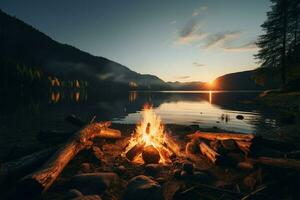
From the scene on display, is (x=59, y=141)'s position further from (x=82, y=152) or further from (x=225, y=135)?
(x=225, y=135)

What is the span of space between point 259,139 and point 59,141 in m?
8.92

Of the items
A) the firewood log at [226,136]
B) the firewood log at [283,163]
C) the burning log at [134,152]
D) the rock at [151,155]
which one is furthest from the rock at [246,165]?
the burning log at [134,152]

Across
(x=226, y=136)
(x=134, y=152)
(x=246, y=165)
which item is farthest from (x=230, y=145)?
(x=134, y=152)

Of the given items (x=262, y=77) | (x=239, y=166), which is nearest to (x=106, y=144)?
(x=239, y=166)

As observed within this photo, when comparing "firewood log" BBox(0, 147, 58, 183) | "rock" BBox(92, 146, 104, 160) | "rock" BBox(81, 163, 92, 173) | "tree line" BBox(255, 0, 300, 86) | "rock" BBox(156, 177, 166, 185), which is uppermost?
"tree line" BBox(255, 0, 300, 86)

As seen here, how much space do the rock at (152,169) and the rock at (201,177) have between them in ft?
4.95

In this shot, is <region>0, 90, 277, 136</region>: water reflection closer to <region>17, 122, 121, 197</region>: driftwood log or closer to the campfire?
the campfire

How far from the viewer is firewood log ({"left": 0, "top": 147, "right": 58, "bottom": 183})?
6.95 meters

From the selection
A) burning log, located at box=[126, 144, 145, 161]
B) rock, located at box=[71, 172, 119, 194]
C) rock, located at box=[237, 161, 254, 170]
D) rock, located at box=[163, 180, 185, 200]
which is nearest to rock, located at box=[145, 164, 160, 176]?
rock, located at box=[163, 180, 185, 200]

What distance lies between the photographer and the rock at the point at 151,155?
998cm

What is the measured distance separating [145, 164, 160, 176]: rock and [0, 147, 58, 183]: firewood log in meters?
3.68

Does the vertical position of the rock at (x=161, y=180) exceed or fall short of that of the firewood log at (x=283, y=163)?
it falls short

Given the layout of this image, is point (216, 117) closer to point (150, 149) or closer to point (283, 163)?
point (150, 149)

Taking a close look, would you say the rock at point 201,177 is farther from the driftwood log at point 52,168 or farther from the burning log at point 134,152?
the driftwood log at point 52,168
